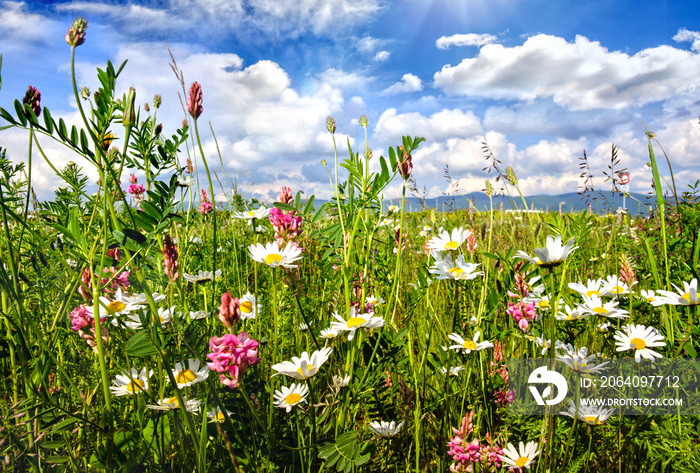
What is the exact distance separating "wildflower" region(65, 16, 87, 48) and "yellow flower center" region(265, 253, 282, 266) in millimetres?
728

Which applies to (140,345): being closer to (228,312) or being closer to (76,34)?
(228,312)

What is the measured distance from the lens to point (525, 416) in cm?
142

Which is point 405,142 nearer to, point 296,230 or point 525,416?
point 296,230

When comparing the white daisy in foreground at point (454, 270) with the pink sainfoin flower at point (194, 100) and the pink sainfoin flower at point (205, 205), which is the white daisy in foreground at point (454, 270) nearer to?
the pink sainfoin flower at point (194, 100)

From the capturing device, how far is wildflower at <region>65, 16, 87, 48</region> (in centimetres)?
95

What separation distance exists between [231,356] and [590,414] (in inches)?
45.7

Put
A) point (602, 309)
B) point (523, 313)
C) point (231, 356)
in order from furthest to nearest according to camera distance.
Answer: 1. point (523, 313)
2. point (602, 309)
3. point (231, 356)

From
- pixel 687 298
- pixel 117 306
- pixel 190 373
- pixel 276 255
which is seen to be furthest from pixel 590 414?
pixel 117 306

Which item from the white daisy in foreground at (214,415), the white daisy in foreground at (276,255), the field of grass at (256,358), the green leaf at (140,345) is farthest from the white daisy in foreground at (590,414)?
the green leaf at (140,345)

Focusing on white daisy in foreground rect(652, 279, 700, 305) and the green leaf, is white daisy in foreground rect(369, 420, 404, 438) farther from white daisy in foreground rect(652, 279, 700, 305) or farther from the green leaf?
white daisy in foreground rect(652, 279, 700, 305)

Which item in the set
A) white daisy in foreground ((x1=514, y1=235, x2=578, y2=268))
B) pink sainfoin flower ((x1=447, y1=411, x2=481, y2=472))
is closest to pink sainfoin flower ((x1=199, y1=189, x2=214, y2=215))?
pink sainfoin flower ((x1=447, y1=411, x2=481, y2=472))

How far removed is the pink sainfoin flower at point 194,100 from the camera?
3.87 feet

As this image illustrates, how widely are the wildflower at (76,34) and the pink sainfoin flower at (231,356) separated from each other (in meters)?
0.80

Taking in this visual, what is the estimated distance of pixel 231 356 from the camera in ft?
2.71
